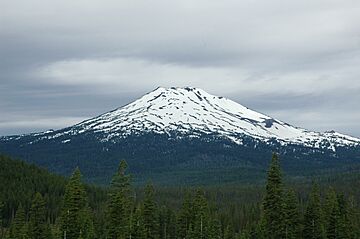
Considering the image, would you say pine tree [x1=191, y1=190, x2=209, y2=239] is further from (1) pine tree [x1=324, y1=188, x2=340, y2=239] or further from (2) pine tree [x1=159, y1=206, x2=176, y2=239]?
(2) pine tree [x1=159, y1=206, x2=176, y2=239]

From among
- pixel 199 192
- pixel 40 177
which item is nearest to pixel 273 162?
pixel 199 192

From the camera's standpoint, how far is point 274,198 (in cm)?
5031

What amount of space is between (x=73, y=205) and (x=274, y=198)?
17840 mm

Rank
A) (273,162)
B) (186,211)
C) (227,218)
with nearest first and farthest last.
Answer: (273,162) → (186,211) → (227,218)

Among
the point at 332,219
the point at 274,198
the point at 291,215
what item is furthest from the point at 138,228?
the point at 332,219

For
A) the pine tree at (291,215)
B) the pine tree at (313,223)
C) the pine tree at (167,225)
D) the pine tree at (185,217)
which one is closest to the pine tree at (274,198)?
the pine tree at (291,215)

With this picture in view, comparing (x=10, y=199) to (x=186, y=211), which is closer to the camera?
(x=186, y=211)

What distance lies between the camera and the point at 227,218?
5182 inches

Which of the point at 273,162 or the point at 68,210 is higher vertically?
the point at 273,162

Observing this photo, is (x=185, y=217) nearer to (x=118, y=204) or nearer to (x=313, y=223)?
(x=313, y=223)

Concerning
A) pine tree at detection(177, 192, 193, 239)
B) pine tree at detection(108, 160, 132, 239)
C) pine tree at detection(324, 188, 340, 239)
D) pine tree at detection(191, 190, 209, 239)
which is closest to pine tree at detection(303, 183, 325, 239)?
pine tree at detection(324, 188, 340, 239)

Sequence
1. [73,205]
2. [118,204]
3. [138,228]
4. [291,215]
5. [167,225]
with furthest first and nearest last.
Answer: [167,225] → [138,228] → [291,215] → [118,204] → [73,205]

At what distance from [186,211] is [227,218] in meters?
55.4

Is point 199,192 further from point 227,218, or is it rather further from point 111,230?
point 227,218
